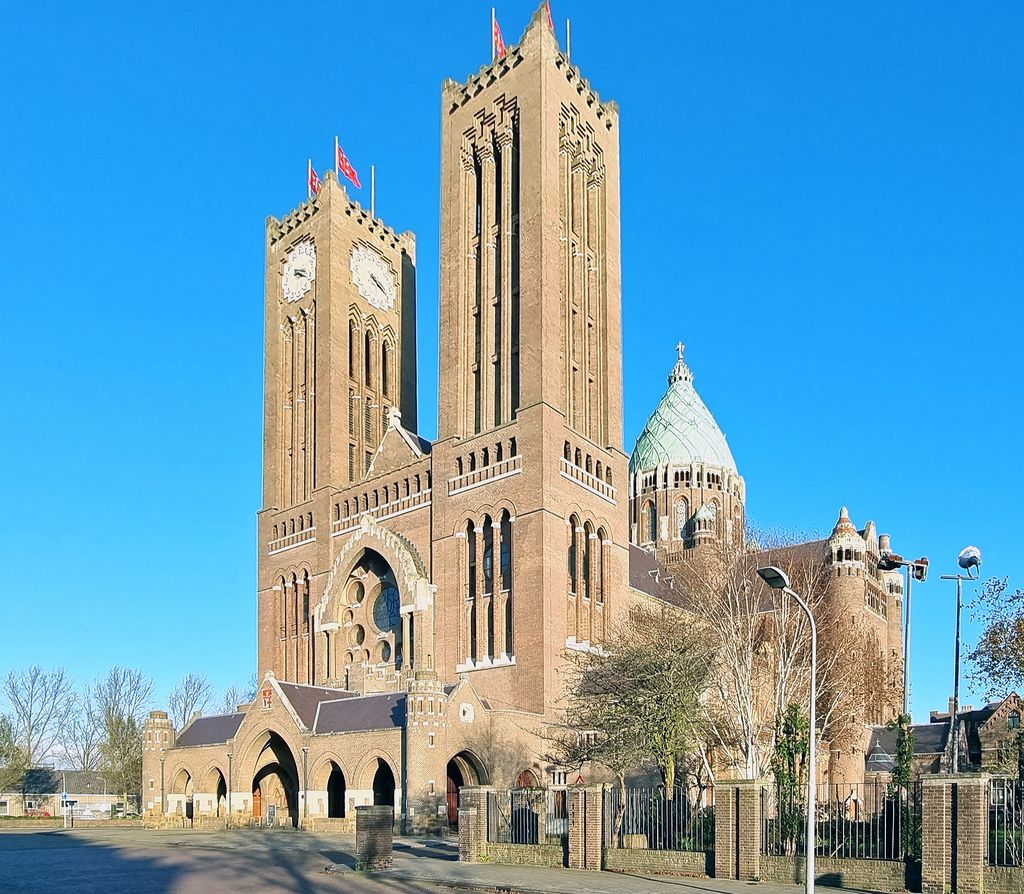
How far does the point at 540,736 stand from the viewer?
47.8 m

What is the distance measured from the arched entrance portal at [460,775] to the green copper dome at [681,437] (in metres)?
52.1

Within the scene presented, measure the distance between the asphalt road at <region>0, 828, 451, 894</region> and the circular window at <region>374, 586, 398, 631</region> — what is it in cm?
1399

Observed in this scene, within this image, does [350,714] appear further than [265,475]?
No

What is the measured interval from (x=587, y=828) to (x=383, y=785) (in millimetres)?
21348

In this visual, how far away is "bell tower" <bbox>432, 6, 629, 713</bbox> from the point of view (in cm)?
5081

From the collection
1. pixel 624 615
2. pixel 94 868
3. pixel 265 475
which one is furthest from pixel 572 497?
pixel 94 868

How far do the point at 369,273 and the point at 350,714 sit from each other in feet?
99.6

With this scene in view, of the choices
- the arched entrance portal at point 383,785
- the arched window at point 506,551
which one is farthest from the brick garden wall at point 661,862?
the arched window at point 506,551

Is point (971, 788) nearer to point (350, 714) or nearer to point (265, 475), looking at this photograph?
point (350, 714)

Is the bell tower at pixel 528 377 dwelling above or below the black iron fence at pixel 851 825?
above

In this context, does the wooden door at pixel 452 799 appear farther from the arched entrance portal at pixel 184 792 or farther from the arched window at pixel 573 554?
the arched entrance portal at pixel 184 792

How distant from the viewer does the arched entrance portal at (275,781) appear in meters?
52.2

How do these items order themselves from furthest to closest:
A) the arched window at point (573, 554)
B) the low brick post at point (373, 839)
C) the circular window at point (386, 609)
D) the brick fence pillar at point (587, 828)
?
the circular window at point (386, 609) → the arched window at point (573, 554) → the brick fence pillar at point (587, 828) → the low brick post at point (373, 839)

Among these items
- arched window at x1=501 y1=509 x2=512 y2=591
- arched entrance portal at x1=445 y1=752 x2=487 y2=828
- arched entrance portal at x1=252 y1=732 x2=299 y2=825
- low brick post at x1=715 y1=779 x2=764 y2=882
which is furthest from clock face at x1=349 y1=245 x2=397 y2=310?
low brick post at x1=715 y1=779 x2=764 y2=882
